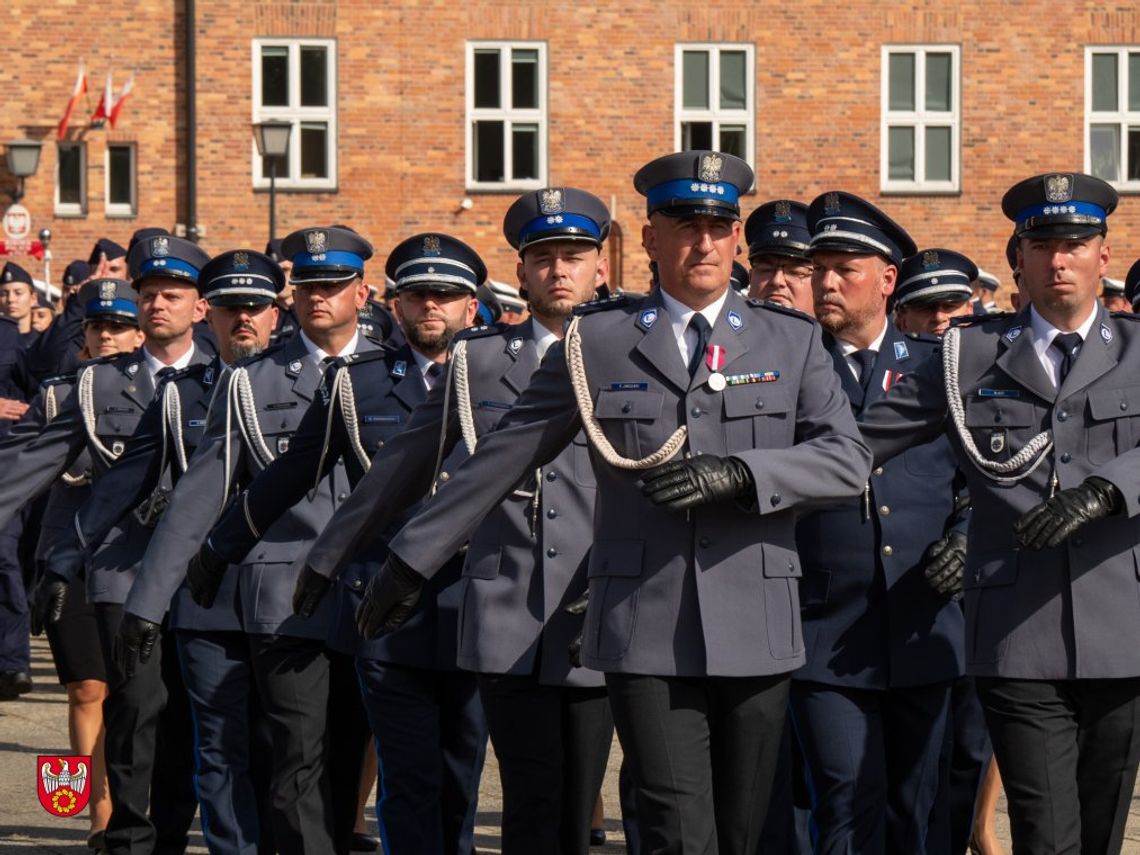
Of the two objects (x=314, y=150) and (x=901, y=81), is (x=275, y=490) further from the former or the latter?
(x=901, y=81)

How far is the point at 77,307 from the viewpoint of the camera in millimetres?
14062

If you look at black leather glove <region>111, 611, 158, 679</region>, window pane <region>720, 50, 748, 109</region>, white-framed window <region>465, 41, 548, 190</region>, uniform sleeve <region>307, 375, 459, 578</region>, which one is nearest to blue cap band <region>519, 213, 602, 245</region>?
uniform sleeve <region>307, 375, 459, 578</region>

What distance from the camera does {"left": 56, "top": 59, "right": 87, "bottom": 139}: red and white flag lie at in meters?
29.8

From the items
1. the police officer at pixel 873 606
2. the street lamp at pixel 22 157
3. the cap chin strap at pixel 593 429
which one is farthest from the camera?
the street lamp at pixel 22 157

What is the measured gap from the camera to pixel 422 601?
7582mm

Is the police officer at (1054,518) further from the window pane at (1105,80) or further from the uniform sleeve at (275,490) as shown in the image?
the window pane at (1105,80)

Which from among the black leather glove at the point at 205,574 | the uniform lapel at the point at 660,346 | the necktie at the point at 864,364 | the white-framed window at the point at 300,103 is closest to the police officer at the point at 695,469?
the uniform lapel at the point at 660,346

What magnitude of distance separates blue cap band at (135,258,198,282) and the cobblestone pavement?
2.21 metres

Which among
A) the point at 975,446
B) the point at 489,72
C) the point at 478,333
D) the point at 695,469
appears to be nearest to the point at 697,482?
the point at 695,469

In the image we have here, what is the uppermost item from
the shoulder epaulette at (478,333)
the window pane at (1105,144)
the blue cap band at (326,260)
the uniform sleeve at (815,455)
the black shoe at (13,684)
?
the window pane at (1105,144)

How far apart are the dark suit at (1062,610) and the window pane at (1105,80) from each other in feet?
83.3

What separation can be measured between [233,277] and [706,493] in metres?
3.56

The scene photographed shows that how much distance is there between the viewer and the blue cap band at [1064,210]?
6461mm

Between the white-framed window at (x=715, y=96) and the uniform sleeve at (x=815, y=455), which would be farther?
the white-framed window at (x=715, y=96)
